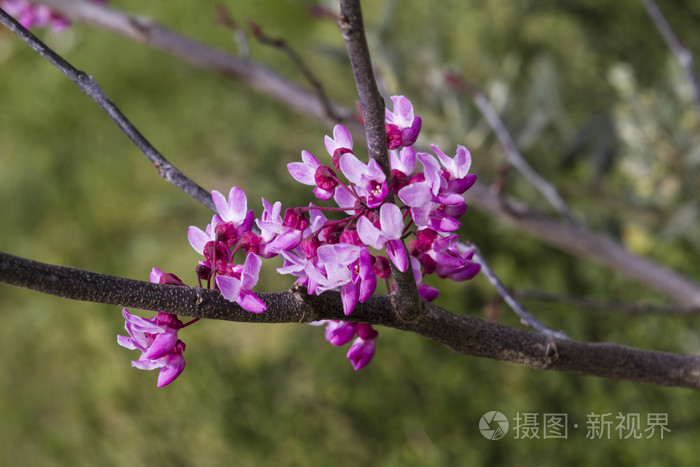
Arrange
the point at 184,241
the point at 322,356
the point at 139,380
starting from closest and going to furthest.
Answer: the point at 322,356 < the point at 139,380 < the point at 184,241

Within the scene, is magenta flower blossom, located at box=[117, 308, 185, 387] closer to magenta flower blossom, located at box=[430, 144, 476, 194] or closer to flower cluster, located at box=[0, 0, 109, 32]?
magenta flower blossom, located at box=[430, 144, 476, 194]

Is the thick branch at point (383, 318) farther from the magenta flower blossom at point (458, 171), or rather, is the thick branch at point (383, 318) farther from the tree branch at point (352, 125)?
the tree branch at point (352, 125)

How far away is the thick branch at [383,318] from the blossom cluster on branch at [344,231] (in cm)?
2

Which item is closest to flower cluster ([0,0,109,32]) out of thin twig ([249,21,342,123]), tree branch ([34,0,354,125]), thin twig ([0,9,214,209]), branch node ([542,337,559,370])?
tree branch ([34,0,354,125])

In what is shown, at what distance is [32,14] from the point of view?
109 centimetres

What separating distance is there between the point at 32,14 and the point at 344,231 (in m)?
0.96

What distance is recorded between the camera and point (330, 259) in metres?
0.35

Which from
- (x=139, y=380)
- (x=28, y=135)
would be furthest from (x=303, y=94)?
(x=28, y=135)

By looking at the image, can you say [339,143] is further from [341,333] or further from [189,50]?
[189,50]

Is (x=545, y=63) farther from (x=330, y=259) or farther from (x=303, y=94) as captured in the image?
(x=330, y=259)

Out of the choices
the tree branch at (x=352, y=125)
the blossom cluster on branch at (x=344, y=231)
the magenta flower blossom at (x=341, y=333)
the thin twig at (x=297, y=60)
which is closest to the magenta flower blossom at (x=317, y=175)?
the blossom cluster on branch at (x=344, y=231)

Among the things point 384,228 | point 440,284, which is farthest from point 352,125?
point 440,284

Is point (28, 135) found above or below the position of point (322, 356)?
below

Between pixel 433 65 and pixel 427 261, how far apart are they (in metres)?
1.22
